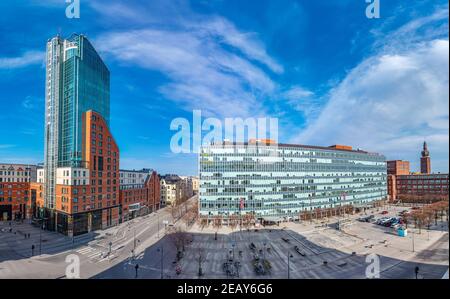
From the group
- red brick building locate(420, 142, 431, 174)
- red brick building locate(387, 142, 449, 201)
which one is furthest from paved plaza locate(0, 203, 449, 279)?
red brick building locate(420, 142, 431, 174)

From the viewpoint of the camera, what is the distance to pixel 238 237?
29.5 meters

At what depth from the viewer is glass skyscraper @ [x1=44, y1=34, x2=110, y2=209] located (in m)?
33.7

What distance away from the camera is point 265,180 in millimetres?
39500

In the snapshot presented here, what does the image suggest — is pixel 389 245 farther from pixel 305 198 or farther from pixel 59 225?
pixel 59 225

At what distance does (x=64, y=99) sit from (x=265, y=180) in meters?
34.0

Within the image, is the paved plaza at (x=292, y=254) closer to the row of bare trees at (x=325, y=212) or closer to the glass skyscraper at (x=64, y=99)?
the row of bare trees at (x=325, y=212)

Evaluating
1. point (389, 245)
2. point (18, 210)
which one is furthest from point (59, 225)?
point (389, 245)

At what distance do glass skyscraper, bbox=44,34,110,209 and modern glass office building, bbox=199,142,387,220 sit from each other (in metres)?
19.2

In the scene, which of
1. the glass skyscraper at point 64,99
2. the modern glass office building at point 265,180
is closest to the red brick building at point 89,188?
the glass skyscraper at point 64,99

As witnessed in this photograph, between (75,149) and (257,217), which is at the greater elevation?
(75,149)

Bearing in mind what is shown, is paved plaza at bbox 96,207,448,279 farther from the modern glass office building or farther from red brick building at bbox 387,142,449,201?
red brick building at bbox 387,142,449,201
